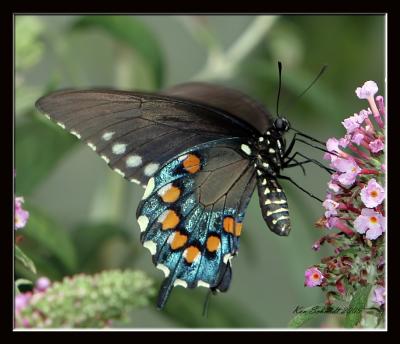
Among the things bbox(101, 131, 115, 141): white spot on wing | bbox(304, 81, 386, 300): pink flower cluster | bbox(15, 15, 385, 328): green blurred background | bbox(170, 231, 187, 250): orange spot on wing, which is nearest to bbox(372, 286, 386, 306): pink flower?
bbox(304, 81, 386, 300): pink flower cluster

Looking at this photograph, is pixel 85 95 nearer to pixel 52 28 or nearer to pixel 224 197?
pixel 224 197

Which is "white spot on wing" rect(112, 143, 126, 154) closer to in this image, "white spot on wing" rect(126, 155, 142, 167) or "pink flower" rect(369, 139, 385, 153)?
"white spot on wing" rect(126, 155, 142, 167)

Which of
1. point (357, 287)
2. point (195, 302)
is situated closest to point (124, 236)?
point (195, 302)

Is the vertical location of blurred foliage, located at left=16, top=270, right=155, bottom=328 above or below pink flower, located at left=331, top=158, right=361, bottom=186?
below

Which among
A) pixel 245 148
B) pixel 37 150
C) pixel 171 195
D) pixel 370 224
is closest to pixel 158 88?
pixel 37 150

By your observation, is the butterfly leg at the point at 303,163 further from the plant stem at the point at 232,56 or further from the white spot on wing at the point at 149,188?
the plant stem at the point at 232,56

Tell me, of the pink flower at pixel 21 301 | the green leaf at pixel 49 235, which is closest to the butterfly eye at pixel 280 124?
→ the green leaf at pixel 49 235

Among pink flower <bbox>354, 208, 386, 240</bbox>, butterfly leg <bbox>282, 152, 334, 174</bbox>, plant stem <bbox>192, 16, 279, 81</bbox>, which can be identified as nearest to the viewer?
pink flower <bbox>354, 208, 386, 240</bbox>
